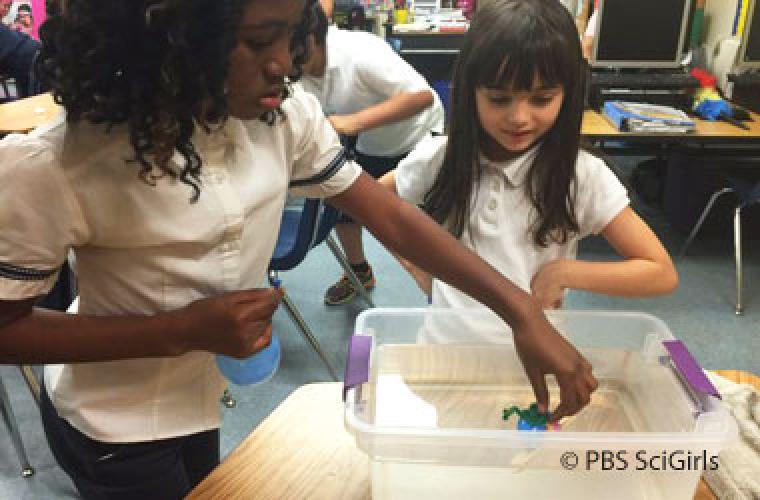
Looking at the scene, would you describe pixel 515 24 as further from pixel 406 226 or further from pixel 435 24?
pixel 435 24

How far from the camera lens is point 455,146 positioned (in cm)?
113

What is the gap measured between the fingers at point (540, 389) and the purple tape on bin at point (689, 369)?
153mm

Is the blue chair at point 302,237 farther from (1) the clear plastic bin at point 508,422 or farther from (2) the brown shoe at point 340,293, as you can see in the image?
(1) the clear plastic bin at point 508,422

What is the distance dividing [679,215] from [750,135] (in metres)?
0.68

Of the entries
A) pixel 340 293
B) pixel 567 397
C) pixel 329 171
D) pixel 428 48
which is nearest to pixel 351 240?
pixel 340 293

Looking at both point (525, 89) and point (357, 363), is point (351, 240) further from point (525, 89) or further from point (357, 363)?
point (357, 363)

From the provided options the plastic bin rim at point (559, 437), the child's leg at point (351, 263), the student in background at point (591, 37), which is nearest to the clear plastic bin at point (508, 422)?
the plastic bin rim at point (559, 437)

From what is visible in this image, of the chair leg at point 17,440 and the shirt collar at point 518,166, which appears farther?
the chair leg at point 17,440

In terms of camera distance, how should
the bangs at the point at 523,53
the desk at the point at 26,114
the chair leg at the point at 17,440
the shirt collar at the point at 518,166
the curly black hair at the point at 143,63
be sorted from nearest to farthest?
the curly black hair at the point at 143,63 → the bangs at the point at 523,53 → the shirt collar at the point at 518,166 → the chair leg at the point at 17,440 → the desk at the point at 26,114

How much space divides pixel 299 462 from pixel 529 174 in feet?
2.01

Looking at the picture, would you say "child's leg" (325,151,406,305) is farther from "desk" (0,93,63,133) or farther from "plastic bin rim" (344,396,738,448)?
"plastic bin rim" (344,396,738,448)

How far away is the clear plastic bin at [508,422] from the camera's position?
0.62m

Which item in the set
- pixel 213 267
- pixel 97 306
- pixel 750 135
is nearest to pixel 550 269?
pixel 213 267

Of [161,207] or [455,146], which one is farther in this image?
[455,146]
